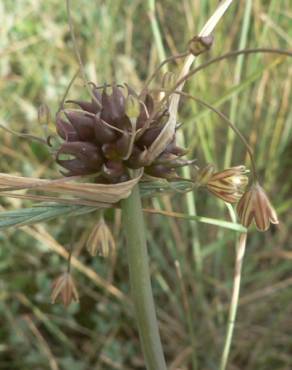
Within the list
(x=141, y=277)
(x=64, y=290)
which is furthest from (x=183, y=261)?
(x=141, y=277)

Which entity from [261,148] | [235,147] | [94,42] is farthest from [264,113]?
[94,42]

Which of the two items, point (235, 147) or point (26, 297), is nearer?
point (26, 297)

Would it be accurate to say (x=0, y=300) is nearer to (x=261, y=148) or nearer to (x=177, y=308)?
(x=177, y=308)

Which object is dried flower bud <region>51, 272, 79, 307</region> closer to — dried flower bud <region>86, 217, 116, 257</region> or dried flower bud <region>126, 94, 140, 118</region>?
dried flower bud <region>86, 217, 116, 257</region>

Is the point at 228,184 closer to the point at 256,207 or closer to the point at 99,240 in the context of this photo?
the point at 256,207

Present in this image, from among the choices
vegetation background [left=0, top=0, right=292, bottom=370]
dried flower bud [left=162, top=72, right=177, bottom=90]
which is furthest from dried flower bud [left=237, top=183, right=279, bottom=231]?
vegetation background [left=0, top=0, right=292, bottom=370]

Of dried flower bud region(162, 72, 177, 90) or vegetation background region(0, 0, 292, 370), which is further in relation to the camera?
vegetation background region(0, 0, 292, 370)

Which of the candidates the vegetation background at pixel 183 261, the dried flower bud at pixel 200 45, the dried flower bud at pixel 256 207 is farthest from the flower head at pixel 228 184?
the vegetation background at pixel 183 261
